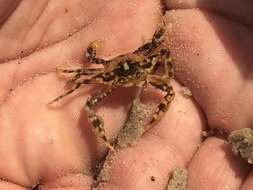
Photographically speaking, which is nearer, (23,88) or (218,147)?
(218,147)

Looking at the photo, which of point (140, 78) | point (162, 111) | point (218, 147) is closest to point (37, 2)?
point (140, 78)

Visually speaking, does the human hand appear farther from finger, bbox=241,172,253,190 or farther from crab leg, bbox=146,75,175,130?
crab leg, bbox=146,75,175,130

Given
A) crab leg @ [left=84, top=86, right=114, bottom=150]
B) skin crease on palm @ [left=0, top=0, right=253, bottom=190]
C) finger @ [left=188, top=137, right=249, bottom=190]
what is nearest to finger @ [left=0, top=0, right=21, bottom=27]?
skin crease on palm @ [left=0, top=0, right=253, bottom=190]

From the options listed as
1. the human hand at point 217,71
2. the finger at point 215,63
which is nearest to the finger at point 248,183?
the human hand at point 217,71

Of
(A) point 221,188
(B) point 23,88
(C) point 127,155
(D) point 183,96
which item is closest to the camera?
(A) point 221,188

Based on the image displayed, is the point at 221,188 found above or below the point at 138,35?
below

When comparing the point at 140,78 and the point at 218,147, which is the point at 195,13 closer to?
the point at 140,78

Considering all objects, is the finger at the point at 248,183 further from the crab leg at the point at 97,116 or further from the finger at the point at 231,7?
the finger at the point at 231,7
